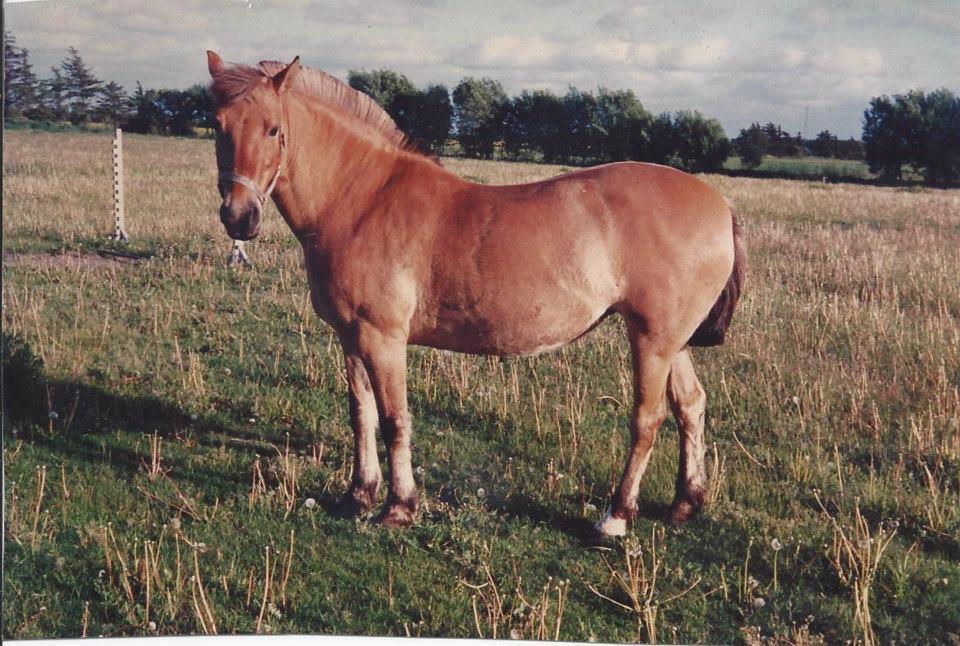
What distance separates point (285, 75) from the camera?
10.3ft

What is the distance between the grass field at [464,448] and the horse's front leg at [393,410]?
113 millimetres

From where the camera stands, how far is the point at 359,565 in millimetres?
3297

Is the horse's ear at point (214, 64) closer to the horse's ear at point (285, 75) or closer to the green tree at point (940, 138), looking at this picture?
the horse's ear at point (285, 75)

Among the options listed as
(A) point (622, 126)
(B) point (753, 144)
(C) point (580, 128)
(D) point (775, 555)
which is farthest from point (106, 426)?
(B) point (753, 144)

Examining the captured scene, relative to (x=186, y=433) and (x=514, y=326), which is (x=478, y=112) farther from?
(x=186, y=433)

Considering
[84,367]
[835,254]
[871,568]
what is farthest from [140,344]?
[835,254]

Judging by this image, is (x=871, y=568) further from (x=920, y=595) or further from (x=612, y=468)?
(x=612, y=468)

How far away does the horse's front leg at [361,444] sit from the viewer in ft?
12.2

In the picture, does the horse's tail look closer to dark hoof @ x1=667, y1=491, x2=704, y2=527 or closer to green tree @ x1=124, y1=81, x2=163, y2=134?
dark hoof @ x1=667, y1=491, x2=704, y2=527

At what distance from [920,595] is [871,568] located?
23 cm

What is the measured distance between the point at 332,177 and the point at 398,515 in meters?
1.73

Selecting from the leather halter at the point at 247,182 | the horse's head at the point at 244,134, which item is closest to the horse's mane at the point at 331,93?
the horse's head at the point at 244,134

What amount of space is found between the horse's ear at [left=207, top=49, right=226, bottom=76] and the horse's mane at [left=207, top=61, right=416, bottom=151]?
2cm

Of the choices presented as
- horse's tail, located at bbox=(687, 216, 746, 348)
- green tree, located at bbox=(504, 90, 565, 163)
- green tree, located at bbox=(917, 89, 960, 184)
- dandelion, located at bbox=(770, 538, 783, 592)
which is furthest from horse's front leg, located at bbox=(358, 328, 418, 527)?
green tree, located at bbox=(917, 89, 960, 184)
